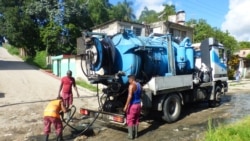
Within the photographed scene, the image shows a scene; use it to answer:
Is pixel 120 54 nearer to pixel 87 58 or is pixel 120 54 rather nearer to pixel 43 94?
pixel 87 58

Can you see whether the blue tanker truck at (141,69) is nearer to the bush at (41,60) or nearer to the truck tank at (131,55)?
the truck tank at (131,55)

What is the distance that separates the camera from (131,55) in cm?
833

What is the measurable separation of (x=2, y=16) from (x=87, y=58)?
97.7 feet

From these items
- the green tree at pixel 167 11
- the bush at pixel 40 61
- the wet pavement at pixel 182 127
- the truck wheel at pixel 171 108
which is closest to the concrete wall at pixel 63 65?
the bush at pixel 40 61

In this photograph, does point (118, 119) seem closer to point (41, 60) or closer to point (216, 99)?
point (216, 99)

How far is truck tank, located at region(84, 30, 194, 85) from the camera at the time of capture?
812 cm

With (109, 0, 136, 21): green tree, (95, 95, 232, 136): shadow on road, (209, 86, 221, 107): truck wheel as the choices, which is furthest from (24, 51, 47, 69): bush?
(209, 86, 221, 107): truck wheel

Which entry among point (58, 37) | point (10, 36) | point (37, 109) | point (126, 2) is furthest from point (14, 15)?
point (126, 2)

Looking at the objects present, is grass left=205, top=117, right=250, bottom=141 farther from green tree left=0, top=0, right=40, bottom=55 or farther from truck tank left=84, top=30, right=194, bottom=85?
green tree left=0, top=0, right=40, bottom=55

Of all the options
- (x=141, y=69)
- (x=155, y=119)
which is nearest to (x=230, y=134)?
(x=141, y=69)

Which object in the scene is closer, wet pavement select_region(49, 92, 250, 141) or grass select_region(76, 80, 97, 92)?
wet pavement select_region(49, 92, 250, 141)

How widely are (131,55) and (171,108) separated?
2376mm

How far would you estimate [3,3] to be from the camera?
3419 cm

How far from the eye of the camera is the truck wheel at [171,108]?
8.88m
